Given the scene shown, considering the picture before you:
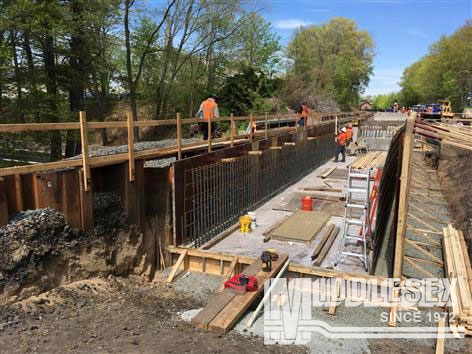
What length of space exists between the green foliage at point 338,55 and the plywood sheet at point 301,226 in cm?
4067

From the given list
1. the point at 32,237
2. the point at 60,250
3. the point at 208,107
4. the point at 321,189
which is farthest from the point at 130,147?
the point at 321,189

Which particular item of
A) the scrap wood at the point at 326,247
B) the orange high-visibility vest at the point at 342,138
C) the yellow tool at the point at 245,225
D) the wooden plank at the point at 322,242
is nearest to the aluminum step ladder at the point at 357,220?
the scrap wood at the point at 326,247

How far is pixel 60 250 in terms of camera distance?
588 cm

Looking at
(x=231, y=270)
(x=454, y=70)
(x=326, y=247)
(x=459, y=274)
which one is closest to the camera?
(x=459, y=274)

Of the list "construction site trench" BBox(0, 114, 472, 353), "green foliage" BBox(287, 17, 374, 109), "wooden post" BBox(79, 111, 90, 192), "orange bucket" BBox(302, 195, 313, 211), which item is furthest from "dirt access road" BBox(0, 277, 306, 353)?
"green foliage" BBox(287, 17, 374, 109)

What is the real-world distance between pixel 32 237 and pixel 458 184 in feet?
50.1

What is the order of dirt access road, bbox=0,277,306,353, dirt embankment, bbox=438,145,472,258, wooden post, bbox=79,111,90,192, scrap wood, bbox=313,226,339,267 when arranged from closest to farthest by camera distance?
dirt access road, bbox=0,277,306,353, wooden post, bbox=79,111,90,192, scrap wood, bbox=313,226,339,267, dirt embankment, bbox=438,145,472,258

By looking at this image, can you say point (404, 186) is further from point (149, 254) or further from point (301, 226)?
point (149, 254)

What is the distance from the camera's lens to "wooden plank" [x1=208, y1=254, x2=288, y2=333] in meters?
5.20

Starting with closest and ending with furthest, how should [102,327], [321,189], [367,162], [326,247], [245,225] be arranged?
[102,327]
[326,247]
[367,162]
[245,225]
[321,189]

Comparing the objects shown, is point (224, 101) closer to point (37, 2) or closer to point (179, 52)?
point (179, 52)

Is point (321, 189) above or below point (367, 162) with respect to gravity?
below

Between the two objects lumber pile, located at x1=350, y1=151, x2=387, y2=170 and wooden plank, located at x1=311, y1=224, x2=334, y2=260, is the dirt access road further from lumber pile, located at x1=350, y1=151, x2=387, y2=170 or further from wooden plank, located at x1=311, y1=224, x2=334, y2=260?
lumber pile, located at x1=350, y1=151, x2=387, y2=170

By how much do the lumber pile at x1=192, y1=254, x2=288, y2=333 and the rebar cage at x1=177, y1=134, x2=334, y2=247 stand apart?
2.60m
